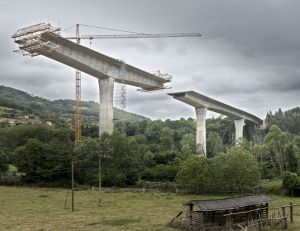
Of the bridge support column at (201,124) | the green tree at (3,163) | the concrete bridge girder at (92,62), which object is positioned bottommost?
the green tree at (3,163)

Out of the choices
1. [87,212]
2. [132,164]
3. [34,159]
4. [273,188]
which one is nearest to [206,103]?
[132,164]

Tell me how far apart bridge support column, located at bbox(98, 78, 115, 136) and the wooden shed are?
31580 mm

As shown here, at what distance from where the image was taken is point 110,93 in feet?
185

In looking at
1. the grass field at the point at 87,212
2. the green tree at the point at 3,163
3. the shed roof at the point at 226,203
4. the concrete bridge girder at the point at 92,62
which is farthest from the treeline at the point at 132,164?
the shed roof at the point at 226,203

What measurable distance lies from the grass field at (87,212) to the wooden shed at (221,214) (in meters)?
1.87

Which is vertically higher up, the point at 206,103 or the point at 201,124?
the point at 206,103

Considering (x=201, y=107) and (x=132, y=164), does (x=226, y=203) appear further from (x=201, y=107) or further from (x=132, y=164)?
(x=201, y=107)

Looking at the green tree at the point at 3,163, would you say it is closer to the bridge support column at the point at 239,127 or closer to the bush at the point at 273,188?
the bush at the point at 273,188

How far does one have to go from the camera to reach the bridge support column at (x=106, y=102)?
5628 centimetres

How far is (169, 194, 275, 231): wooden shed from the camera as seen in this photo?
24812 mm

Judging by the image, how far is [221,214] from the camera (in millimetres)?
25875

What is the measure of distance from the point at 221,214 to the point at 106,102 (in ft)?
113

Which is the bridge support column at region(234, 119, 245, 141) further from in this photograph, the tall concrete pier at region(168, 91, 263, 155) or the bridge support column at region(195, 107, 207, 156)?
the bridge support column at region(195, 107, 207, 156)

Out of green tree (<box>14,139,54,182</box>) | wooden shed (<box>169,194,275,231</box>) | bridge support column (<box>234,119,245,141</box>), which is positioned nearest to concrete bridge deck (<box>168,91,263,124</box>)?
bridge support column (<box>234,119,245,141</box>)
